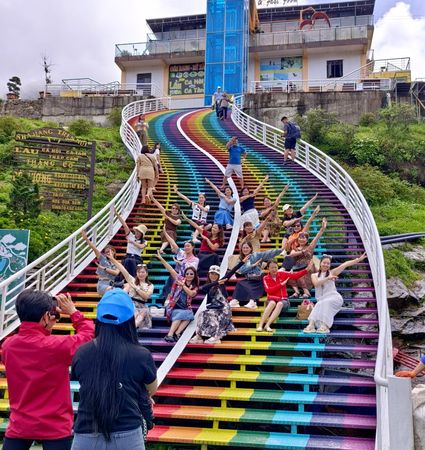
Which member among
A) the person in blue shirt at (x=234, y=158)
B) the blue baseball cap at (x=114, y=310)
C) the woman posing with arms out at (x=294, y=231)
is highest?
the person in blue shirt at (x=234, y=158)

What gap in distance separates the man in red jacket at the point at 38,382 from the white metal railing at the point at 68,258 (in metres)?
3.54

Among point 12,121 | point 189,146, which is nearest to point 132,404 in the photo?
point 189,146

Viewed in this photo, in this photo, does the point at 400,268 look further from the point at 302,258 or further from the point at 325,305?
the point at 325,305

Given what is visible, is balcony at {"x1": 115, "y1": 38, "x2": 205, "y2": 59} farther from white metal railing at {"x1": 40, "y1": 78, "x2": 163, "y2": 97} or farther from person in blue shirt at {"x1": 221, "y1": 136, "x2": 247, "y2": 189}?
person in blue shirt at {"x1": 221, "y1": 136, "x2": 247, "y2": 189}

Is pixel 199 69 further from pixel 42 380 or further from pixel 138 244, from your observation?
pixel 42 380

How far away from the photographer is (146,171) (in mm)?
12086

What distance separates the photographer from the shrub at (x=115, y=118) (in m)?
26.5

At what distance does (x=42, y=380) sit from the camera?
9.37ft

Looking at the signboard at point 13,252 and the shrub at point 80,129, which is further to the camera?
the shrub at point 80,129

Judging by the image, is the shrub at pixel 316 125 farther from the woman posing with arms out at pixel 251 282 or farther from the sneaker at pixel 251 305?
the sneaker at pixel 251 305

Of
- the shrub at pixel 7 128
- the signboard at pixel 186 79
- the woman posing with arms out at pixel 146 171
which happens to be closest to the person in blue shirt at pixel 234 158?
the woman posing with arms out at pixel 146 171

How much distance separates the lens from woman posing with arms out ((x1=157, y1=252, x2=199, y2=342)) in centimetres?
686

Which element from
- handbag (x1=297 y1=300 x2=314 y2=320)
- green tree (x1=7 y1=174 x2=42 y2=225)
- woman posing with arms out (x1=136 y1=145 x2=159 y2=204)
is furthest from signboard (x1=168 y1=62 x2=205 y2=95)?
handbag (x1=297 y1=300 x2=314 y2=320)

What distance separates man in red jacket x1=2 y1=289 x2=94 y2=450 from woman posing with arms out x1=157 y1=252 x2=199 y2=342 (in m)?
3.87
